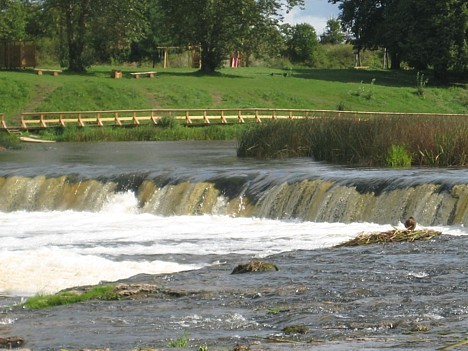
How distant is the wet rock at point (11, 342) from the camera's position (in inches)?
451

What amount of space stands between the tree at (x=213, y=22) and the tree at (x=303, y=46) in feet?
110

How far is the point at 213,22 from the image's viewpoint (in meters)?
79.7

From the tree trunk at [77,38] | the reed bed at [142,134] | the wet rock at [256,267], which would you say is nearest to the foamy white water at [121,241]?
the wet rock at [256,267]

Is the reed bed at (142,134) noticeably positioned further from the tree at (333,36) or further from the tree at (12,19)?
the tree at (333,36)

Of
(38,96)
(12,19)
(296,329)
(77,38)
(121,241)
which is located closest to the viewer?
(296,329)

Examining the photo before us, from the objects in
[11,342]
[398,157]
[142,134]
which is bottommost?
[142,134]

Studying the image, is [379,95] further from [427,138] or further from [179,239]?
[179,239]

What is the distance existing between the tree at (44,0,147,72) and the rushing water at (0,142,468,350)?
3882cm

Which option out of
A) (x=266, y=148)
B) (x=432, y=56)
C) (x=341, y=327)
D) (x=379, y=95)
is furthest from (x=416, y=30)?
(x=341, y=327)

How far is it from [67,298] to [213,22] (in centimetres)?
6663

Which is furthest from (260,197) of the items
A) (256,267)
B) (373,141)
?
(256,267)

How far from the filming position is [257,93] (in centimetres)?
7494

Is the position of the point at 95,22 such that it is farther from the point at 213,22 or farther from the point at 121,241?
the point at 121,241

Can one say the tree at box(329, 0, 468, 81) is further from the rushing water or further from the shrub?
the shrub
